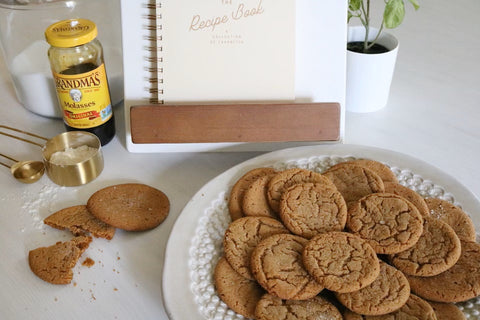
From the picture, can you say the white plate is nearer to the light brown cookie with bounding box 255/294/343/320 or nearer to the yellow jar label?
the light brown cookie with bounding box 255/294/343/320

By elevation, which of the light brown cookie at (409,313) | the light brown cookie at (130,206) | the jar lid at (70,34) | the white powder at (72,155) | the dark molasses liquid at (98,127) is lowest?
the light brown cookie at (409,313)

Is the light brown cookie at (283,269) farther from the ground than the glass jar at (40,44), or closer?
closer

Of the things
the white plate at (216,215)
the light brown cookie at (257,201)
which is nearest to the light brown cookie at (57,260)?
the white plate at (216,215)

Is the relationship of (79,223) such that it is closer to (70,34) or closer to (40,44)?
(70,34)

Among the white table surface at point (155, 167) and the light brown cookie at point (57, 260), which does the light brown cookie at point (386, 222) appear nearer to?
the white table surface at point (155, 167)

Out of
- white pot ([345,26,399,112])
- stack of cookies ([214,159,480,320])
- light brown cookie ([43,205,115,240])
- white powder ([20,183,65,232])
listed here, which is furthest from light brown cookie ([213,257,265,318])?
white pot ([345,26,399,112])

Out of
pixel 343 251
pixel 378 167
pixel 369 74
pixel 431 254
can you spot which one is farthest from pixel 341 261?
pixel 369 74
